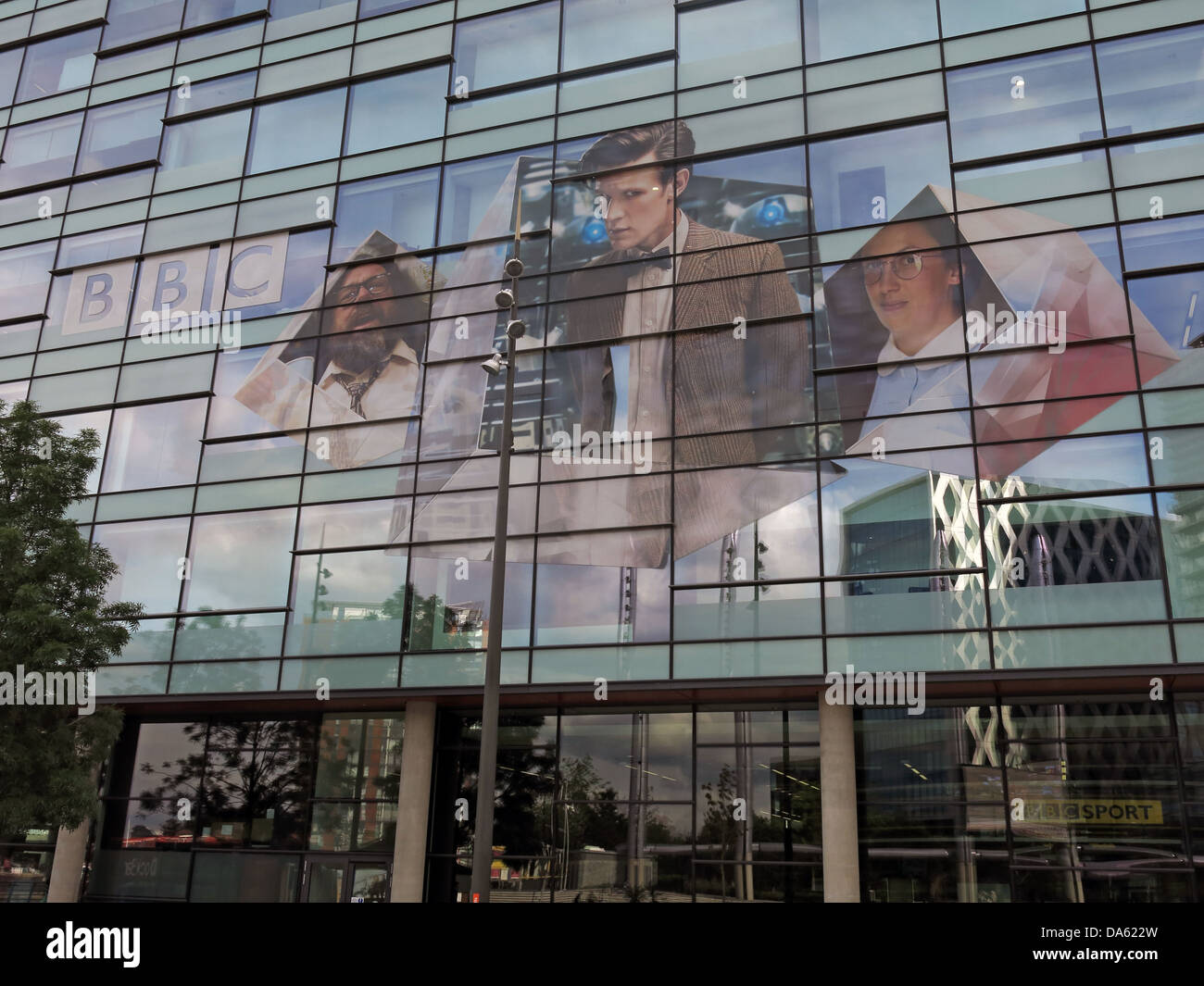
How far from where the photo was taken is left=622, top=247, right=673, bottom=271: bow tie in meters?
21.8

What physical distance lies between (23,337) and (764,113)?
20.7 metres

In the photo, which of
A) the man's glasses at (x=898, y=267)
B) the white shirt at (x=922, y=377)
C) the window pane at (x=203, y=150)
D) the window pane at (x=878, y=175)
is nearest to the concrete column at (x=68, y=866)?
the window pane at (x=203, y=150)

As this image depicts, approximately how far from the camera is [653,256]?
22.0 m

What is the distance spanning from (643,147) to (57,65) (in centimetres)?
1994

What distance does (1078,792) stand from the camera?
17047 mm

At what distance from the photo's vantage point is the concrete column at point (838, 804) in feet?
57.6

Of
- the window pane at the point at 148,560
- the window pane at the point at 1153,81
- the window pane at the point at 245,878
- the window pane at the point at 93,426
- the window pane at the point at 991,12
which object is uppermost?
the window pane at the point at 991,12

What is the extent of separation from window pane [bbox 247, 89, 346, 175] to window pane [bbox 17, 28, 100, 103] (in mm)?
7336

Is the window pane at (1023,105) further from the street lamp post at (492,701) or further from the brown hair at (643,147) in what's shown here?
the street lamp post at (492,701)

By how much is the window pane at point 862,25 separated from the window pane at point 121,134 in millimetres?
17941

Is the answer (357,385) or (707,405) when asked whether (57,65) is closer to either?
(357,385)

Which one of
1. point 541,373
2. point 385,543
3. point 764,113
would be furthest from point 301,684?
point 764,113

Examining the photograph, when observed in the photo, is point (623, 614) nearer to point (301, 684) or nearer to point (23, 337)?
point (301, 684)

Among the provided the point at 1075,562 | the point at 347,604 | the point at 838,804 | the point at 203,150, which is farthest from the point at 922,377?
the point at 203,150
